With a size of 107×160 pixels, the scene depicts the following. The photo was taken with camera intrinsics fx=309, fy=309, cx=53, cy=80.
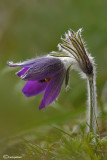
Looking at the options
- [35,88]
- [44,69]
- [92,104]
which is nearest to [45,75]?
[44,69]

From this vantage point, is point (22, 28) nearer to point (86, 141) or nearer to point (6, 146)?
point (6, 146)

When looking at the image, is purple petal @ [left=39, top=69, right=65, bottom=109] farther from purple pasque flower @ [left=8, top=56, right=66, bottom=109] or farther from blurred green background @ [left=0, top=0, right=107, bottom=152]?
blurred green background @ [left=0, top=0, right=107, bottom=152]

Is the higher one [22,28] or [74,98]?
[22,28]

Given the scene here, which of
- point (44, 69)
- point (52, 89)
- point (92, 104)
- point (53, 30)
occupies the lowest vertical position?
point (92, 104)

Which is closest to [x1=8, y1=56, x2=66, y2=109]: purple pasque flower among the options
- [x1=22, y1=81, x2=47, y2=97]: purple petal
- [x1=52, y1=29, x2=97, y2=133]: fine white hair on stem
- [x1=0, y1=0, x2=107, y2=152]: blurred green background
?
[x1=22, y1=81, x2=47, y2=97]: purple petal

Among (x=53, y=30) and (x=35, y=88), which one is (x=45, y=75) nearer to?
(x=35, y=88)

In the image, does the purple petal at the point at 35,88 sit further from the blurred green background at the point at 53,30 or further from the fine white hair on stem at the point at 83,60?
the blurred green background at the point at 53,30

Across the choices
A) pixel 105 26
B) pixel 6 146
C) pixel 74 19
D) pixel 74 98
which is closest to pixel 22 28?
pixel 74 19
